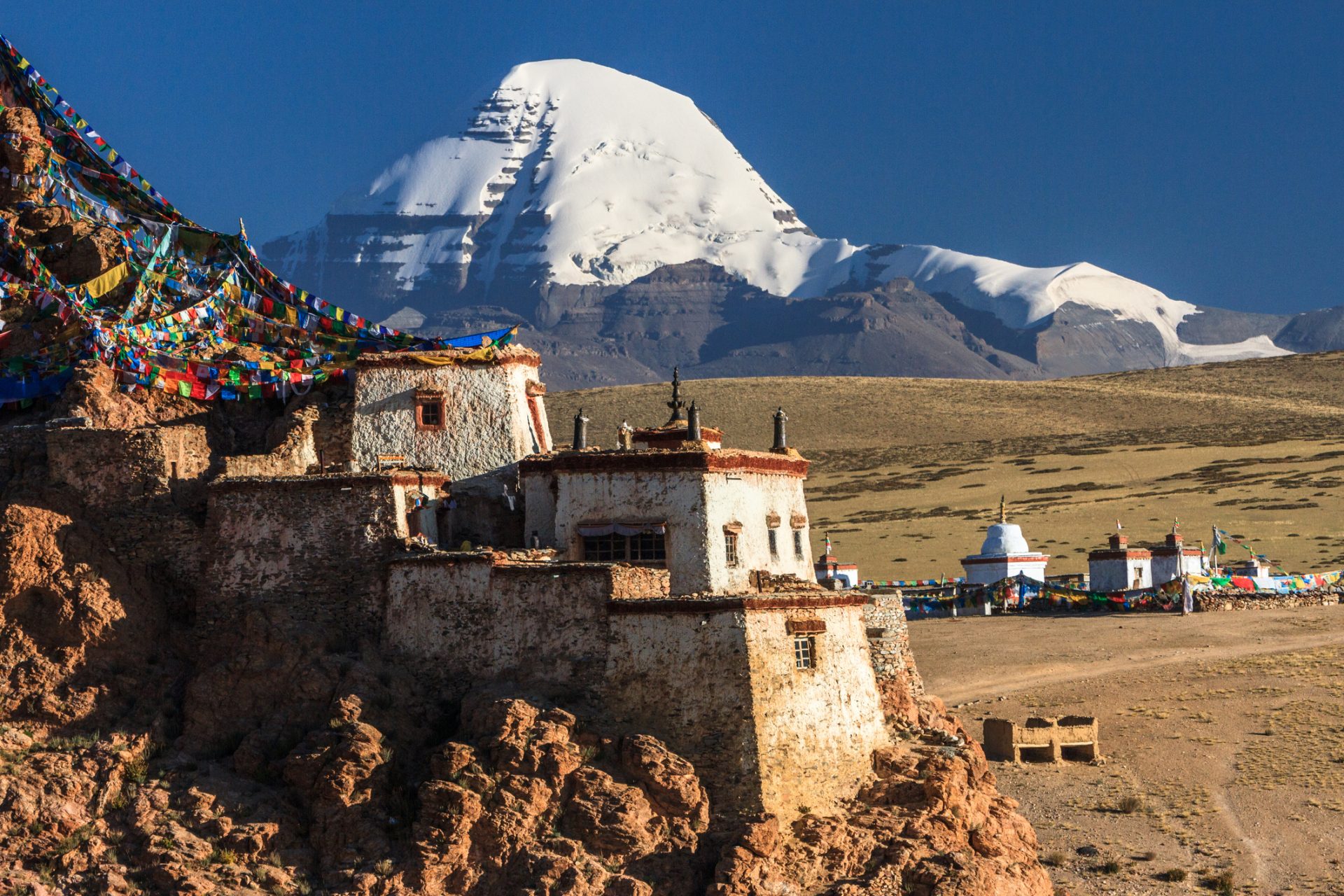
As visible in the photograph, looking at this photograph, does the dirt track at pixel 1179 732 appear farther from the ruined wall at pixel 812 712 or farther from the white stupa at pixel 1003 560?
the white stupa at pixel 1003 560

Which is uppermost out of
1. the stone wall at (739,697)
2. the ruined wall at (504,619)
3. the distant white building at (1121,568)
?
the distant white building at (1121,568)

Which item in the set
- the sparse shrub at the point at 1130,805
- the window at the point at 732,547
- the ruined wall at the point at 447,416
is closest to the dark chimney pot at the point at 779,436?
A: the window at the point at 732,547

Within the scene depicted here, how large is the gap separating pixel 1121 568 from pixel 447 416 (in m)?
37.3

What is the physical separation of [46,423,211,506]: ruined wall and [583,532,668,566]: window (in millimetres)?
8389

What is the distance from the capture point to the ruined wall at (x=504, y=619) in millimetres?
35188

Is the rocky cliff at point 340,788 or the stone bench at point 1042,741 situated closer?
the rocky cliff at point 340,788

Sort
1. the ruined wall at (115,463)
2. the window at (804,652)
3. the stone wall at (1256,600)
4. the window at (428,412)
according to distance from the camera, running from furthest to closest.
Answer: the stone wall at (1256,600) < the window at (428,412) < the ruined wall at (115,463) < the window at (804,652)

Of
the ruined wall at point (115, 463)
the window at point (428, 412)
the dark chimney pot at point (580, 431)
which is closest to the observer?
the ruined wall at point (115, 463)

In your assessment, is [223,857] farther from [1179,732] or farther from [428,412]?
[1179,732]

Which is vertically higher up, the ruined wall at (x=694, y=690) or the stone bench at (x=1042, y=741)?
the ruined wall at (x=694, y=690)

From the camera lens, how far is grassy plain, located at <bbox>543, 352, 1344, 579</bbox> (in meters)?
92.4

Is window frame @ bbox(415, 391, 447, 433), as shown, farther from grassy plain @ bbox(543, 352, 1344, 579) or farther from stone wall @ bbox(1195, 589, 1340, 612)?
grassy plain @ bbox(543, 352, 1344, 579)

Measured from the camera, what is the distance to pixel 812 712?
3503cm

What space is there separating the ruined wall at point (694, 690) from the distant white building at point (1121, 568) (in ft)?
130
